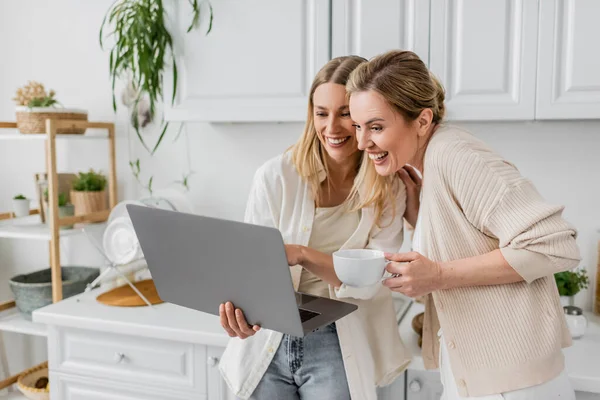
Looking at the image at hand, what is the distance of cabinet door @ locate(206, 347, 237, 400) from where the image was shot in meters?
1.80

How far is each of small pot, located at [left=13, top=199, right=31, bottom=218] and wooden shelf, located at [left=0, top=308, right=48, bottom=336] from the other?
402mm

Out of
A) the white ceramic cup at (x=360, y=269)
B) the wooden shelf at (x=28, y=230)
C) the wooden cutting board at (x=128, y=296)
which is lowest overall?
the wooden cutting board at (x=128, y=296)

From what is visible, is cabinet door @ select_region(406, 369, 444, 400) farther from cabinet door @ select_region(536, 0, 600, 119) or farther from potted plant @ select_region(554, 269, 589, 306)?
cabinet door @ select_region(536, 0, 600, 119)

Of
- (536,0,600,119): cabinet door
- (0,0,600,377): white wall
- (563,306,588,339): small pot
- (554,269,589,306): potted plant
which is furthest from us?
(0,0,600,377): white wall

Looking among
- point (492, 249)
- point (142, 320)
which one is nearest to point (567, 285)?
point (492, 249)

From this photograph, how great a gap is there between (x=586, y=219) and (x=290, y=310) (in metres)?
1.35

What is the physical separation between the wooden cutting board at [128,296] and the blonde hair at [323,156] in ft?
2.94

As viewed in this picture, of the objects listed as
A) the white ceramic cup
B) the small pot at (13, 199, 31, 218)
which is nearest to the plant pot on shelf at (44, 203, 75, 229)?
the small pot at (13, 199, 31, 218)

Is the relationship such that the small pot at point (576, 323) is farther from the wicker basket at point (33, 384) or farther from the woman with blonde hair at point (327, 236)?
the wicker basket at point (33, 384)

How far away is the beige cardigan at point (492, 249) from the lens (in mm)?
1086

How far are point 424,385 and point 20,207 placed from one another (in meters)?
1.76

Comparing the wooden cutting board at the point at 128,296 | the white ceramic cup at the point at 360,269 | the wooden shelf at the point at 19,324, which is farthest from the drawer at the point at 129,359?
the white ceramic cup at the point at 360,269

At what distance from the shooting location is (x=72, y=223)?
7.47 ft

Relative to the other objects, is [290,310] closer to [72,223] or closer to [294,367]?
[294,367]
